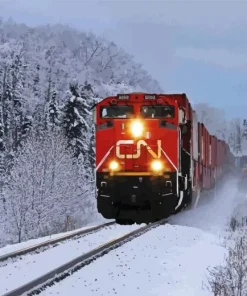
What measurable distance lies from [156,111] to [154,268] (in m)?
7.49

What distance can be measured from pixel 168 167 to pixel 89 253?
5966 mm

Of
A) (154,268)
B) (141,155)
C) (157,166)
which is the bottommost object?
(154,268)

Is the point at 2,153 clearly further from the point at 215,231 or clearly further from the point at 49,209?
the point at 215,231

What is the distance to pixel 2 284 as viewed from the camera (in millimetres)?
8977

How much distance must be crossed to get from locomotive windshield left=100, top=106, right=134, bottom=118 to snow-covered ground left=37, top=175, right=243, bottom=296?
145 inches

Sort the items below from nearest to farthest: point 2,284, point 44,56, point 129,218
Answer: point 2,284
point 129,218
point 44,56

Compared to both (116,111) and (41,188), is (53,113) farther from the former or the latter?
(116,111)

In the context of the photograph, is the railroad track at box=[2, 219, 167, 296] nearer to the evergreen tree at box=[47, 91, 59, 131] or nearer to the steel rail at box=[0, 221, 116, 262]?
the steel rail at box=[0, 221, 116, 262]

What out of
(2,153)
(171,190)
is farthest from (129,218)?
(2,153)

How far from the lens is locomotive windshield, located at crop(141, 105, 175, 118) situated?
17234 mm

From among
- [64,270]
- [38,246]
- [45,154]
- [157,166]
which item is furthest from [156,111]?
[45,154]

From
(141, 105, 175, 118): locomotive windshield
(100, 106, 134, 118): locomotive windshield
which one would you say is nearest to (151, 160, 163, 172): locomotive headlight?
(141, 105, 175, 118): locomotive windshield

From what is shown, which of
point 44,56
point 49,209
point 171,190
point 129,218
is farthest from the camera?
point 44,56

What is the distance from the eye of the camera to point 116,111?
17.5 m
